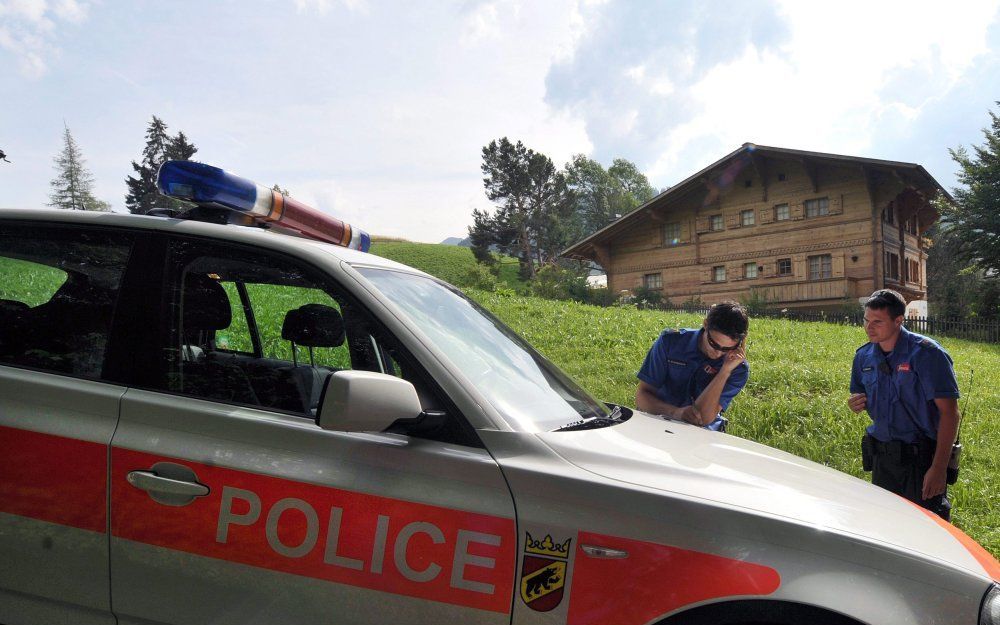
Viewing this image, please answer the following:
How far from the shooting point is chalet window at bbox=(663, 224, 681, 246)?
109 feet

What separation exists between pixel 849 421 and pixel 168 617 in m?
8.07

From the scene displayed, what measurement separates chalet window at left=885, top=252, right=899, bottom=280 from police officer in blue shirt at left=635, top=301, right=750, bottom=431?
29.5m

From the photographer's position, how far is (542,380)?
2.39 m

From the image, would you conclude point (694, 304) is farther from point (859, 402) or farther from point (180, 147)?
point (180, 147)

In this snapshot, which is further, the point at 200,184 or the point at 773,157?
the point at 773,157

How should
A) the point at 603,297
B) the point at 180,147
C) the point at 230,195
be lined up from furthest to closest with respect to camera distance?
the point at 180,147 < the point at 603,297 < the point at 230,195

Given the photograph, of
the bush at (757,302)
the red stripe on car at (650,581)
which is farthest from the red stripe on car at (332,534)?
the bush at (757,302)

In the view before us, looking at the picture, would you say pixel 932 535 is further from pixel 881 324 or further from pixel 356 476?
pixel 881 324

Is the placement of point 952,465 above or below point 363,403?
below

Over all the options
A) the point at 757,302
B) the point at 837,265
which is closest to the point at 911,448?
the point at 757,302

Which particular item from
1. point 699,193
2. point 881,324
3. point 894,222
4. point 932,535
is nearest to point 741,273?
point 699,193

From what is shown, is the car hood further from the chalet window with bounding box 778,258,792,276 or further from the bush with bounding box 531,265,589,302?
Result: the chalet window with bounding box 778,258,792,276

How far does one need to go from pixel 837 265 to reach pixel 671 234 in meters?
7.72

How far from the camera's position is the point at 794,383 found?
10062 millimetres
